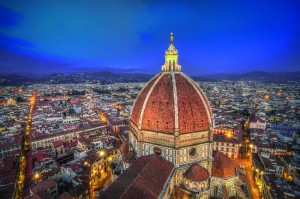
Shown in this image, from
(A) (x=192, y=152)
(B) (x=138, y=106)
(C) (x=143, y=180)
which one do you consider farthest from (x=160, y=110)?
(C) (x=143, y=180)

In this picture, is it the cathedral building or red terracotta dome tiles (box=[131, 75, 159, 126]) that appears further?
red terracotta dome tiles (box=[131, 75, 159, 126])

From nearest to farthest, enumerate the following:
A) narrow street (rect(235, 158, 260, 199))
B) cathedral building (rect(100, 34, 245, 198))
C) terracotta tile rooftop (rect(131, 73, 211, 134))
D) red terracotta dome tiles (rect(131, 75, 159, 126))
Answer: cathedral building (rect(100, 34, 245, 198)) → terracotta tile rooftop (rect(131, 73, 211, 134)) → red terracotta dome tiles (rect(131, 75, 159, 126)) → narrow street (rect(235, 158, 260, 199))

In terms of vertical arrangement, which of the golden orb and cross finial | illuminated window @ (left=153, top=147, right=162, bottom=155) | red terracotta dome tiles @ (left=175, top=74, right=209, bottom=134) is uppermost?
the golden orb and cross finial

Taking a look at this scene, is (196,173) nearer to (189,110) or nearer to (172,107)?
(189,110)

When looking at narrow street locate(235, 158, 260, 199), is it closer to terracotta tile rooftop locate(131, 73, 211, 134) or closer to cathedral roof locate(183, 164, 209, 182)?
cathedral roof locate(183, 164, 209, 182)

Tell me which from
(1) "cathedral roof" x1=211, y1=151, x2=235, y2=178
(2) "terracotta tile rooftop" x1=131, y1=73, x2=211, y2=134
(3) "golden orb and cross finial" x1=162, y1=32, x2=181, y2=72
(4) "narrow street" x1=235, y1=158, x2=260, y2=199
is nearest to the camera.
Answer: (2) "terracotta tile rooftop" x1=131, y1=73, x2=211, y2=134

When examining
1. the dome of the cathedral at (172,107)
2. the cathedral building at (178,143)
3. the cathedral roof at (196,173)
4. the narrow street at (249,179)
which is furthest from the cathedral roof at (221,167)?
the narrow street at (249,179)

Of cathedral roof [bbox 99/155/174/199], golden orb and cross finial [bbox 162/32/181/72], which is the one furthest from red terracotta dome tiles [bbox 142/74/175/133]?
cathedral roof [bbox 99/155/174/199]
